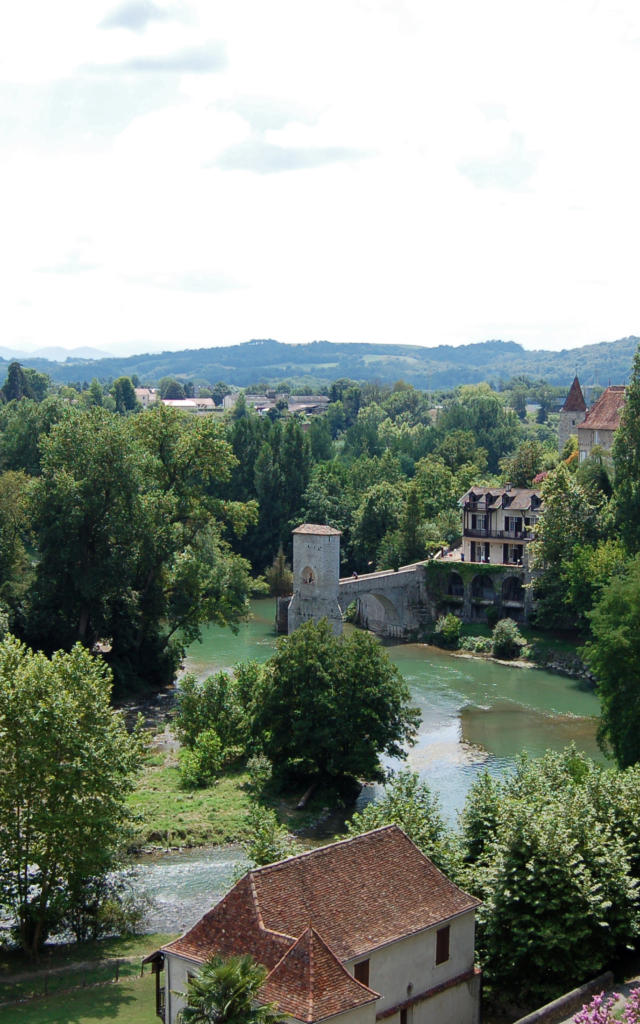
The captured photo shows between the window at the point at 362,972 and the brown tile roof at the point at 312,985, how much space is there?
1.90 feet

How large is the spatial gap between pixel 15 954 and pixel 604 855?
1461 cm

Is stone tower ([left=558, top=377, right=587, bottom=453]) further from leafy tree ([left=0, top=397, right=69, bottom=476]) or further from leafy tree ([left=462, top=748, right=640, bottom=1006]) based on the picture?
leafy tree ([left=462, top=748, right=640, bottom=1006])

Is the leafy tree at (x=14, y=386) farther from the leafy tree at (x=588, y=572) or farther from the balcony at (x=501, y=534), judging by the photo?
the leafy tree at (x=588, y=572)

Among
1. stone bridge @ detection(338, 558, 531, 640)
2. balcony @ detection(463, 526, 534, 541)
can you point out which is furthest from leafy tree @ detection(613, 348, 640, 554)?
stone bridge @ detection(338, 558, 531, 640)

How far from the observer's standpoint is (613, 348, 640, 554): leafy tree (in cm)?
6172

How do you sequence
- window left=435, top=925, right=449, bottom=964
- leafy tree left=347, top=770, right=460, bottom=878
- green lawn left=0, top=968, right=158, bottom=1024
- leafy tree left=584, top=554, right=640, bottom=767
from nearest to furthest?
window left=435, top=925, right=449, bottom=964, green lawn left=0, top=968, right=158, bottom=1024, leafy tree left=347, top=770, right=460, bottom=878, leafy tree left=584, top=554, right=640, bottom=767

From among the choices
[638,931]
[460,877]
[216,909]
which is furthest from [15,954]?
[638,931]

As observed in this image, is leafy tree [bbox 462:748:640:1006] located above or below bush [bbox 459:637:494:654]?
above

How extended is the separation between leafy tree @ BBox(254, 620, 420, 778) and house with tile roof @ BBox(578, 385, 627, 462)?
42648 millimetres

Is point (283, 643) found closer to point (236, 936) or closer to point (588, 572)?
point (236, 936)

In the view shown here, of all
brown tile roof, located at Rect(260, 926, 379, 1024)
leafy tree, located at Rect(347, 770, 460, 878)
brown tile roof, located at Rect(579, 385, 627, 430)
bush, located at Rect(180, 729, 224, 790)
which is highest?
brown tile roof, located at Rect(579, 385, 627, 430)

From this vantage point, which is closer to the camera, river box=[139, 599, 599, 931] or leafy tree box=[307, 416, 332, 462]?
river box=[139, 599, 599, 931]

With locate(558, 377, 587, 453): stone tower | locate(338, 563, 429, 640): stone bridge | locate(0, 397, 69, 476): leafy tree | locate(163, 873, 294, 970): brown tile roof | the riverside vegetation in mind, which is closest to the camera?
locate(163, 873, 294, 970): brown tile roof

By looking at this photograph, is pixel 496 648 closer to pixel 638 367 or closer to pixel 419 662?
pixel 419 662
